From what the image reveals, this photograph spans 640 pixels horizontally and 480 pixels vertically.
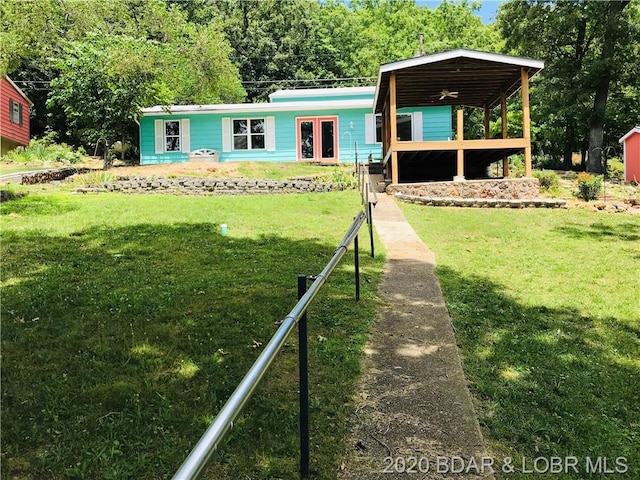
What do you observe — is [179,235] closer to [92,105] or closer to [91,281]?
[91,281]

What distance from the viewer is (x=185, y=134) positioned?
875 inches

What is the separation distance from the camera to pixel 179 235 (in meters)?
7.85

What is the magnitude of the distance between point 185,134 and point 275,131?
406cm

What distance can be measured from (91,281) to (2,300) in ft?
2.81

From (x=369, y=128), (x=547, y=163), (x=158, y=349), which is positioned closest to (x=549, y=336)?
(x=158, y=349)

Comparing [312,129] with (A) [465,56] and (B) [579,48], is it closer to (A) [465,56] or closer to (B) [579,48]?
(A) [465,56]

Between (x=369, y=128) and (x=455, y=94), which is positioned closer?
(x=455, y=94)

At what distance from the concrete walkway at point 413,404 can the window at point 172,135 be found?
19.4 meters

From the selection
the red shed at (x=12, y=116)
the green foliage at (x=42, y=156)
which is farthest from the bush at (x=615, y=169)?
the red shed at (x=12, y=116)

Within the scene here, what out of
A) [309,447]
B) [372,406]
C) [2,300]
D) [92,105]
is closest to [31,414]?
[309,447]

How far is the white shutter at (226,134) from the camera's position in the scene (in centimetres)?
2200

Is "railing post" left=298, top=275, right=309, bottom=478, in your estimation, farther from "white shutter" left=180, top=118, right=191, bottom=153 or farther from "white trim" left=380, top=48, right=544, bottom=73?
"white shutter" left=180, top=118, right=191, bottom=153

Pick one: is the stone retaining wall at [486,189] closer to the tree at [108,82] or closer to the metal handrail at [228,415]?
the tree at [108,82]

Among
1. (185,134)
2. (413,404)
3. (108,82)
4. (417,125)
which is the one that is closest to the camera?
(413,404)
